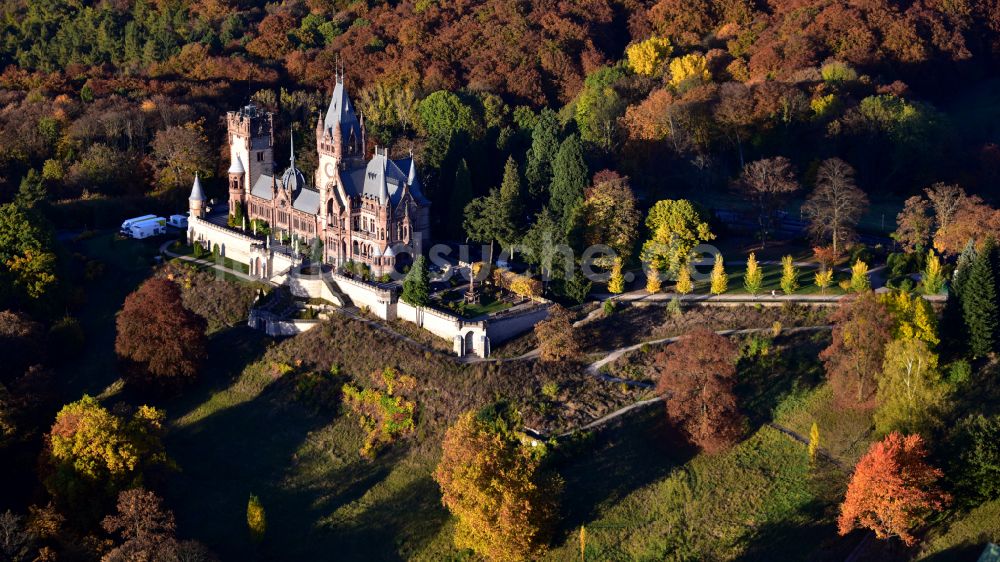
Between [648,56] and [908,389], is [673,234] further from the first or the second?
[648,56]

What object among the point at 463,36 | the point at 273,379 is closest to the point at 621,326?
the point at 273,379

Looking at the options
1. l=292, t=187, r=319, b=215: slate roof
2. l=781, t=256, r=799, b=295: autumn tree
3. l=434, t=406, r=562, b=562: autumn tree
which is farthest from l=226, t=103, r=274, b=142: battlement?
l=781, t=256, r=799, b=295: autumn tree

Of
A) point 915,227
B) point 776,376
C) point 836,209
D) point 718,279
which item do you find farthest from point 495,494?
point 915,227

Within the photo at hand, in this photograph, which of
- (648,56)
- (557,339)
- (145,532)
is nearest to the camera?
(145,532)

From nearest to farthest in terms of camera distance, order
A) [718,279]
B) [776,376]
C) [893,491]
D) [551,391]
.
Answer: [893,491] → [776,376] → [551,391] → [718,279]

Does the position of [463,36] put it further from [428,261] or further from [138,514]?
[138,514]

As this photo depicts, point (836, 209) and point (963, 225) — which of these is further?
point (836, 209)
